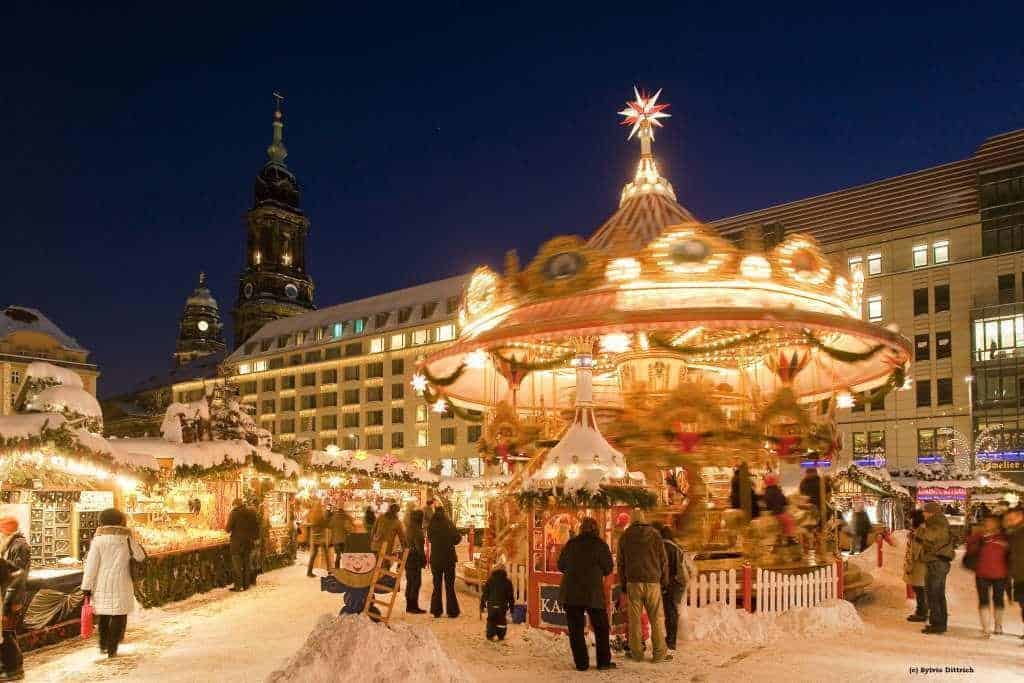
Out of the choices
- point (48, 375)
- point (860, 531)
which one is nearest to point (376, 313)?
point (860, 531)

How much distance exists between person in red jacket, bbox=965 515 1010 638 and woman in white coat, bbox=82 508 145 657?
1058 centimetres

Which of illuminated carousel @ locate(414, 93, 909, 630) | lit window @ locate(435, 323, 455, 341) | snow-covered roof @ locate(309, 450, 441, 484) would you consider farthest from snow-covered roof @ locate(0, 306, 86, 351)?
illuminated carousel @ locate(414, 93, 909, 630)

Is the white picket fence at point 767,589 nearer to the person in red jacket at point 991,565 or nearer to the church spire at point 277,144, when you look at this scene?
the person in red jacket at point 991,565

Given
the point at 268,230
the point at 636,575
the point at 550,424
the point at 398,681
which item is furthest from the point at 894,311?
the point at 268,230

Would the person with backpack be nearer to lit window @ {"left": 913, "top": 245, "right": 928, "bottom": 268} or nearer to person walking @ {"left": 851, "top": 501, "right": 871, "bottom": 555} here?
person walking @ {"left": 851, "top": 501, "right": 871, "bottom": 555}

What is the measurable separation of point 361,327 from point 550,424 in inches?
2290

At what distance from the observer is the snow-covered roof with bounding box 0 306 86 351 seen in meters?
76.4

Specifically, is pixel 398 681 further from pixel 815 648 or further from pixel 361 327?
pixel 361 327

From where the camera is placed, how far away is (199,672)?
10.4 meters

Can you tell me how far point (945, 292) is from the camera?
49.1 meters

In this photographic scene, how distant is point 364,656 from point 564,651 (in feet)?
11.6

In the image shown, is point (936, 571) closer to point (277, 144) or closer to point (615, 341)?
point (615, 341)

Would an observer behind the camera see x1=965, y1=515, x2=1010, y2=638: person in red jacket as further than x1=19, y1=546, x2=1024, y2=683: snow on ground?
Yes

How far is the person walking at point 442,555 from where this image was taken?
46.9ft
